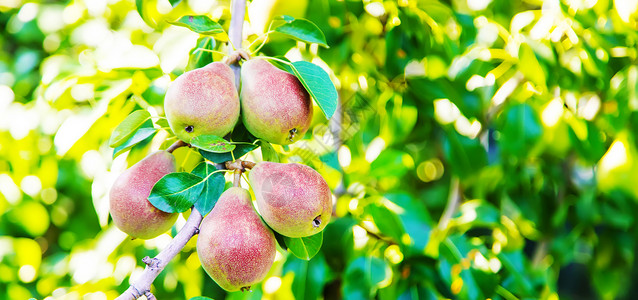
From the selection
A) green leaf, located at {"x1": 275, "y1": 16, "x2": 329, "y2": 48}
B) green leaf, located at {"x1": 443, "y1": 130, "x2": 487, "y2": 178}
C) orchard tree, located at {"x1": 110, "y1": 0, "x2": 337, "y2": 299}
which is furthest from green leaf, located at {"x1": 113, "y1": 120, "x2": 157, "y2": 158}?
green leaf, located at {"x1": 443, "y1": 130, "x2": 487, "y2": 178}

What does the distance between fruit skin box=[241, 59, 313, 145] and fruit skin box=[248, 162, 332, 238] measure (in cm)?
5

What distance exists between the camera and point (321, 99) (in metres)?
0.62

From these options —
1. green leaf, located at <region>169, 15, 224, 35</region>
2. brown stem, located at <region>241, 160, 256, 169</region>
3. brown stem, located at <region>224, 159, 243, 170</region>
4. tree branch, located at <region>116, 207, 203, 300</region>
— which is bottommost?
brown stem, located at <region>241, 160, 256, 169</region>

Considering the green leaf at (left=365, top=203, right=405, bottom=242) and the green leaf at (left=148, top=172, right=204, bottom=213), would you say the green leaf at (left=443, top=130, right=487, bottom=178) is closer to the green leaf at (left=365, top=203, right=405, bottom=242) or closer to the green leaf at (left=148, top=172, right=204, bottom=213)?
the green leaf at (left=365, top=203, right=405, bottom=242)

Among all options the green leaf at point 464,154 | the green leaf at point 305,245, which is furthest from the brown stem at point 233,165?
the green leaf at point 464,154

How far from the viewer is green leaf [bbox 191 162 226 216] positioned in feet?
2.01

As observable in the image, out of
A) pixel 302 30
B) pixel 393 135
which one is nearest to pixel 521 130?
pixel 393 135

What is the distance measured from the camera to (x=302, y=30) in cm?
73

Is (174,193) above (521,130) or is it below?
above

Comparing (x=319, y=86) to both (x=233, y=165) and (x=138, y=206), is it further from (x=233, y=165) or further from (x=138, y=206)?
(x=138, y=206)

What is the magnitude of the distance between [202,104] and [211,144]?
5 centimetres

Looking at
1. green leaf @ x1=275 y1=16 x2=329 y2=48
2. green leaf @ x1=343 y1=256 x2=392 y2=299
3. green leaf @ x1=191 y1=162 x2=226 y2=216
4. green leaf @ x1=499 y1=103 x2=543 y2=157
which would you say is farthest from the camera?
green leaf @ x1=499 y1=103 x2=543 y2=157

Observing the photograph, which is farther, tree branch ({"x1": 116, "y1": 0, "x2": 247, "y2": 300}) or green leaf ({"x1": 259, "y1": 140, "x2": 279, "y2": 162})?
green leaf ({"x1": 259, "y1": 140, "x2": 279, "y2": 162})

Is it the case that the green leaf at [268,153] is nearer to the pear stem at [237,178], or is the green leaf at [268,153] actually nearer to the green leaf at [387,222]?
the pear stem at [237,178]
